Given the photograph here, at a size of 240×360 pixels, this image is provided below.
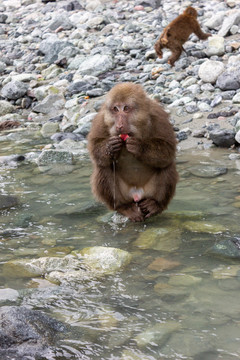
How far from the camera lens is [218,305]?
349 centimetres

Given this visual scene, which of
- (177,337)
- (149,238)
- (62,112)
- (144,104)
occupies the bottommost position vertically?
(62,112)

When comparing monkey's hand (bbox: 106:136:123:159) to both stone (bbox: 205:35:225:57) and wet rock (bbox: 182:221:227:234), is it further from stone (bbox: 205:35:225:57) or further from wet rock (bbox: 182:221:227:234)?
stone (bbox: 205:35:225:57)

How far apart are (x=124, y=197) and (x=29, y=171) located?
260 cm

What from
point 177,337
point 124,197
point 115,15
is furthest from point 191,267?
point 115,15

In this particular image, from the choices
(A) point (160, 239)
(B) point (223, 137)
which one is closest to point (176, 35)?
(B) point (223, 137)

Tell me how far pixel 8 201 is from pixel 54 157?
192cm

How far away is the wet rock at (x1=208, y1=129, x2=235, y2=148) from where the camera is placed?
781 centimetres

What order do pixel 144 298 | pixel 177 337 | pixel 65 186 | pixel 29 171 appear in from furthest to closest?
pixel 29 171 → pixel 65 186 → pixel 144 298 → pixel 177 337

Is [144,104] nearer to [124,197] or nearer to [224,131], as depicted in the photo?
[124,197]

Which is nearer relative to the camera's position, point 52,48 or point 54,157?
point 54,157

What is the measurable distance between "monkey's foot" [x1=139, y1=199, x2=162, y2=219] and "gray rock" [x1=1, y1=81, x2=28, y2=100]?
8.43 meters

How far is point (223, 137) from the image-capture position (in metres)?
7.82

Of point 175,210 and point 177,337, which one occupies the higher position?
point 177,337

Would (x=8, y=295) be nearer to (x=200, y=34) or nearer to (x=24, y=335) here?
(x=24, y=335)
